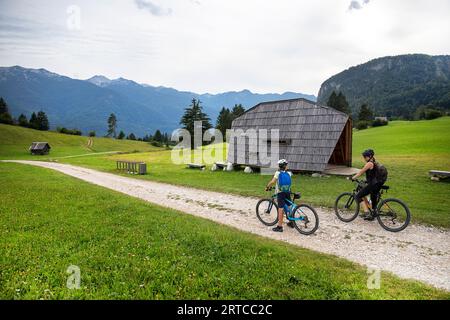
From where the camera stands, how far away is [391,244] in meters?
7.82

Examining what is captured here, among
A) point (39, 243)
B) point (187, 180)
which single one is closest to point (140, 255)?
point (39, 243)

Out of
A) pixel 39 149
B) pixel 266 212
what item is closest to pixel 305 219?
pixel 266 212

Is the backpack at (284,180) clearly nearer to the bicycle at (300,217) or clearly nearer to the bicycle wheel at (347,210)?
the bicycle at (300,217)

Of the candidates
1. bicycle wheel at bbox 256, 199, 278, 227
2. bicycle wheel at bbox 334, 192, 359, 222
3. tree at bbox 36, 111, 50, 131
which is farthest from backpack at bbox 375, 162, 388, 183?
tree at bbox 36, 111, 50, 131

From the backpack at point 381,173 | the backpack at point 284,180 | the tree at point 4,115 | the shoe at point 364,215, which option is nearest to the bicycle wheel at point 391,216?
the shoe at point 364,215

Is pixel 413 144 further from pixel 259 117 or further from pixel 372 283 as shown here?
pixel 372 283

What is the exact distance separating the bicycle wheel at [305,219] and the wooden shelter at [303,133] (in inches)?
476

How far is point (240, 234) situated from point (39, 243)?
571cm

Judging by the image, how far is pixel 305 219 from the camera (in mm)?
8797

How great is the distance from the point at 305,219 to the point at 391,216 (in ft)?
10.4

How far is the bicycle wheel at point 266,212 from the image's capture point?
980cm

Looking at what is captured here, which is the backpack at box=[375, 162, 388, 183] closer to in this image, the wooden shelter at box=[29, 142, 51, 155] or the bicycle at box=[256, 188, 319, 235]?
the bicycle at box=[256, 188, 319, 235]

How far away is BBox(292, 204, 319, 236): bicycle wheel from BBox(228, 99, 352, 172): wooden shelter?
39.7 ft

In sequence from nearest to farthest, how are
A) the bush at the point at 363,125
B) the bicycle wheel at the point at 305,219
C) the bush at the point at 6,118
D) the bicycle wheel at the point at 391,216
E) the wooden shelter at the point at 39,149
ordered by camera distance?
1. the bicycle wheel at the point at 305,219
2. the bicycle wheel at the point at 391,216
3. the wooden shelter at the point at 39,149
4. the bush at the point at 363,125
5. the bush at the point at 6,118
